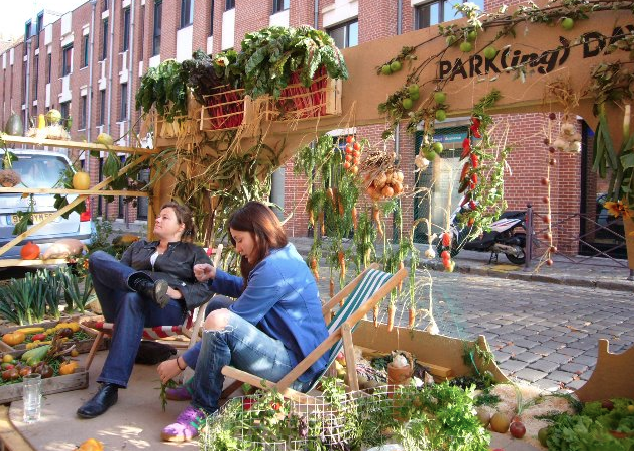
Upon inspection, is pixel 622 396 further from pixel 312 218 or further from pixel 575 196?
pixel 575 196

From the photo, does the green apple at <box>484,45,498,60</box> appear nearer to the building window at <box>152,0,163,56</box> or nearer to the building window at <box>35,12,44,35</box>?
the building window at <box>152,0,163,56</box>

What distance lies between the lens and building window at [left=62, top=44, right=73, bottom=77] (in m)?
28.9

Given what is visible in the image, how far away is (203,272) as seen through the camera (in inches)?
152

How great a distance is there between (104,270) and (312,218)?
1.58m

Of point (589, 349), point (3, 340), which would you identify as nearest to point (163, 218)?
point (3, 340)

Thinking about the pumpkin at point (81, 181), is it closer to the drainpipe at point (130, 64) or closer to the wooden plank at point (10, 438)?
the wooden plank at point (10, 438)

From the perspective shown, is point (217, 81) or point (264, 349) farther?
point (217, 81)

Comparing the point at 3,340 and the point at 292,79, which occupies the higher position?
the point at 292,79

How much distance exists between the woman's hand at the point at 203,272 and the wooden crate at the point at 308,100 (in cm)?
142

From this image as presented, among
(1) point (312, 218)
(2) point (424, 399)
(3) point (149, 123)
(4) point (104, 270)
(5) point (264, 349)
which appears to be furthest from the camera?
(3) point (149, 123)

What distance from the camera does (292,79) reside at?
4.45 meters

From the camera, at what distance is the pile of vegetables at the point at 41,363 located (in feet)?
11.9

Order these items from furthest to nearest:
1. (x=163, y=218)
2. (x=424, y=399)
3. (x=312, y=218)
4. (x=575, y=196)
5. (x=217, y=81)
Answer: (x=575, y=196)
(x=217, y=81)
(x=312, y=218)
(x=163, y=218)
(x=424, y=399)

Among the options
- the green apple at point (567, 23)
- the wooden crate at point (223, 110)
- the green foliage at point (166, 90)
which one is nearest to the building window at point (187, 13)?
the green foliage at point (166, 90)
